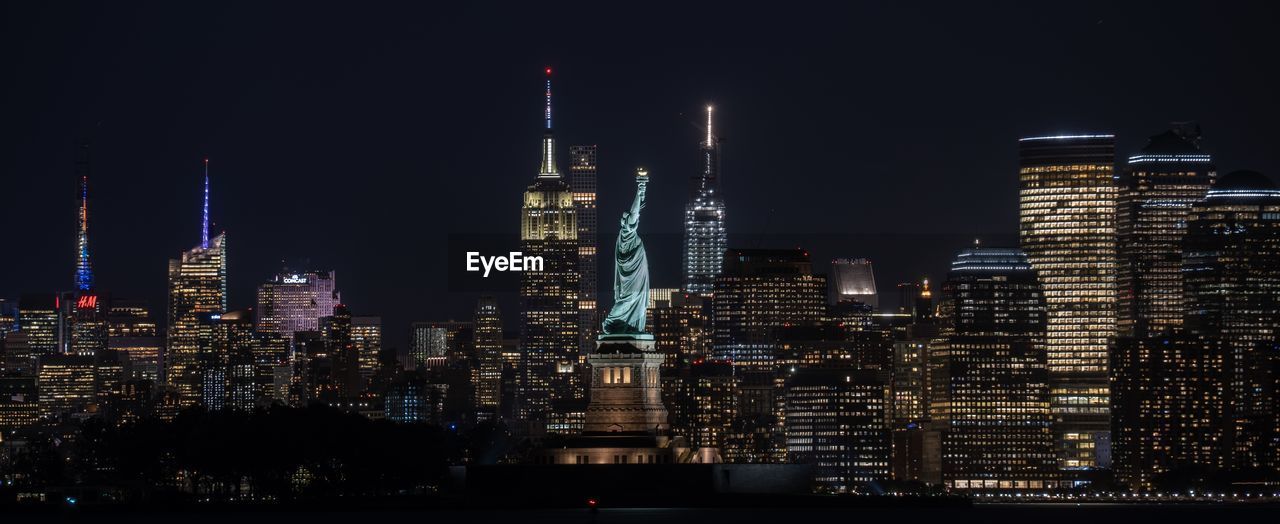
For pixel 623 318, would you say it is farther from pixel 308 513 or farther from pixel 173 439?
pixel 173 439

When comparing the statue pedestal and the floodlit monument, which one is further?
the statue pedestal

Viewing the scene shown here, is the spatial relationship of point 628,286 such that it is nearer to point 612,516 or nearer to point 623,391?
point 623,391

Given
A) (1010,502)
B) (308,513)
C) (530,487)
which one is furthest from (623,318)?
(1010,502)

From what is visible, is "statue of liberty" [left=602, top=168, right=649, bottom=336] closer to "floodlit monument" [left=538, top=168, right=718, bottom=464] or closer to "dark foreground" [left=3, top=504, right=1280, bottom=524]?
"floodlit monument" [left=538, top=168, right=718, bottom=464]

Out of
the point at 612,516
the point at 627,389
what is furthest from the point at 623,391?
the point at 612,516

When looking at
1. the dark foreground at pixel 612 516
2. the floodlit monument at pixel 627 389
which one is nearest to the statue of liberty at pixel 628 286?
the floodlit monument at pixel 627 389

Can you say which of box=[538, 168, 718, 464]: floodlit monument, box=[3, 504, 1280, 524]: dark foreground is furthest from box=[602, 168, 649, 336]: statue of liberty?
box=[3, 504, 1280, 524]: dark foreground
